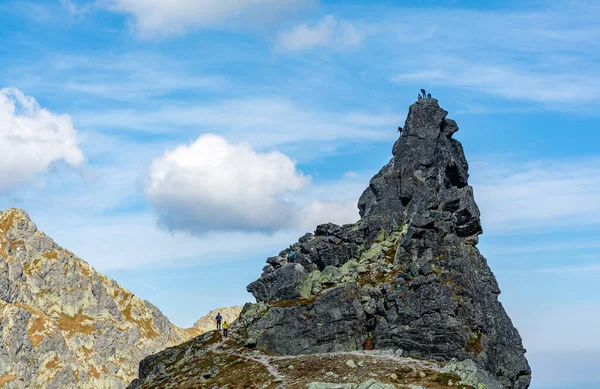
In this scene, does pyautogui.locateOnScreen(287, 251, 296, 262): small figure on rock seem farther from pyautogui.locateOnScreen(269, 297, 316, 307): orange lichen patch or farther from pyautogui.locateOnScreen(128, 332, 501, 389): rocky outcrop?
pyautogui.locateOnScreen(128, 332, 501, 389): rocky outcrop

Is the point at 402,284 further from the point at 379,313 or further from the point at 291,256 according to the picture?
the point at 291,256

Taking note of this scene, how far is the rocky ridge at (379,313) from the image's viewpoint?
74.1 meters

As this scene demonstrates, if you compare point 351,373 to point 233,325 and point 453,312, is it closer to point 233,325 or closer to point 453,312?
point 453,312

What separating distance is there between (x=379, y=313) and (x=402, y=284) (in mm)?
4573

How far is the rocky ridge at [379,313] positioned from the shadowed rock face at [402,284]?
0.48ft

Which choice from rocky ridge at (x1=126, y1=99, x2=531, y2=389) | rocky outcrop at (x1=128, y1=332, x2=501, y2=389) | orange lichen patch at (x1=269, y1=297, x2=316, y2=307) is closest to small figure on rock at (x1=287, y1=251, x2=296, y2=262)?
rocky ridge at (x1=126, y1=99, x2=531, y2=389)

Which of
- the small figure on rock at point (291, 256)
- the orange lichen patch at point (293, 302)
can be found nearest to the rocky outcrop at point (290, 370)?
the orange lichen patch at point (293, 302)

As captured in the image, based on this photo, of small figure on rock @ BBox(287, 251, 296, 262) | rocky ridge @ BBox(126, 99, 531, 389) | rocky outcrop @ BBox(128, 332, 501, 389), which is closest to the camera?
rocky outcrop @ BBox(128, 332, 501, 389)

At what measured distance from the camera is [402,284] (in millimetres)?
82875

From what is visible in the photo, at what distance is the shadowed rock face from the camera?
79312 millimetres

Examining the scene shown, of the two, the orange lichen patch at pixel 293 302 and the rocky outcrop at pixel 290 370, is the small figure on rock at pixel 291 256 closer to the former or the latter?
the orange lichen patch at pixel 293 302

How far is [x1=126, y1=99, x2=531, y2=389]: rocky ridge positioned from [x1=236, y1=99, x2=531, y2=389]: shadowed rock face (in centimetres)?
14

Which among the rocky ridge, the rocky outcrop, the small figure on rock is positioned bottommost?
the rocky outcrop

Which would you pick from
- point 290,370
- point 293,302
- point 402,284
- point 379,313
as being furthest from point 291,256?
point 290,370
